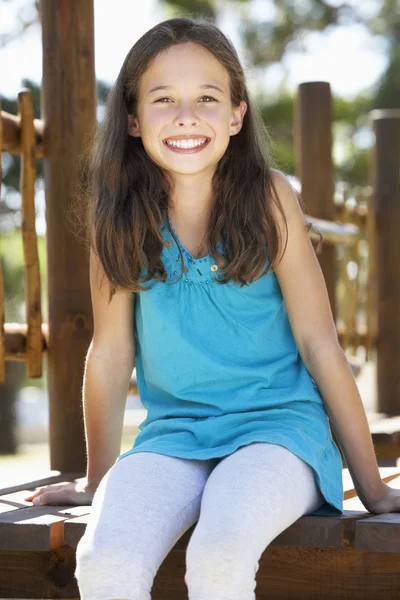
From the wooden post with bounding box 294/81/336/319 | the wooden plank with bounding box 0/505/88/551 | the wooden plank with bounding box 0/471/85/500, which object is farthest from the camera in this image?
the wooden post with bounding box 294/81/336/319

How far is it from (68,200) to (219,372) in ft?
4.27

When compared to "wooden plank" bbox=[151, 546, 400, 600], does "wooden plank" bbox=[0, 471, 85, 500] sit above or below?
above

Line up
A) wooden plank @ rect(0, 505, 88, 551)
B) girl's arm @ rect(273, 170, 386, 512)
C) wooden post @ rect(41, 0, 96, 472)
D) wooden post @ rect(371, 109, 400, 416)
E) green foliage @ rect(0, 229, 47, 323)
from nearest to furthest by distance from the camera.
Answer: wooden plank @ rect(0, 505, 88, 551)
girl's arm @ rect(273, 170, 386, 512)
wooden post @ rect(41, 0, 96, 472)
wooden post @ rect(371, 109, 400, 416)
green foliage @ rect(0, 229, 47, 323)

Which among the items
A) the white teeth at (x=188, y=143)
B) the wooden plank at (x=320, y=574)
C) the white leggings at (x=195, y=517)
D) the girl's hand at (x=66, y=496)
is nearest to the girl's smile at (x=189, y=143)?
the white teeth at (x=188, y=143)

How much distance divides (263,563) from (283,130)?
15.2m

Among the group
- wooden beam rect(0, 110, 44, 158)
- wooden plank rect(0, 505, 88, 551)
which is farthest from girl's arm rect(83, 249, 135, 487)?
wooden beam rect(0, 110, 44, 158)

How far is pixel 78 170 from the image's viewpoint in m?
3.72

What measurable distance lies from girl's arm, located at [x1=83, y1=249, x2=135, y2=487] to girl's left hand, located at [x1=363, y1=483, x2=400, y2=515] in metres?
0.67

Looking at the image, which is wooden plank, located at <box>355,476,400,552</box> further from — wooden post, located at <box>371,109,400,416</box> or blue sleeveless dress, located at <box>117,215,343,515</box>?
wooden post, located at <box>371,109,400,416</box>

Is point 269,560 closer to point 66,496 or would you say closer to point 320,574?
point 320,574

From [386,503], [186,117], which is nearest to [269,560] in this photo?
[386,503]

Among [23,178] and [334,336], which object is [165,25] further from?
[23,178]

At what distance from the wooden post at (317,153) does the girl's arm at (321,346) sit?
8.63ft

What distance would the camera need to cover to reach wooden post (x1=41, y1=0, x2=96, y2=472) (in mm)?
3742
